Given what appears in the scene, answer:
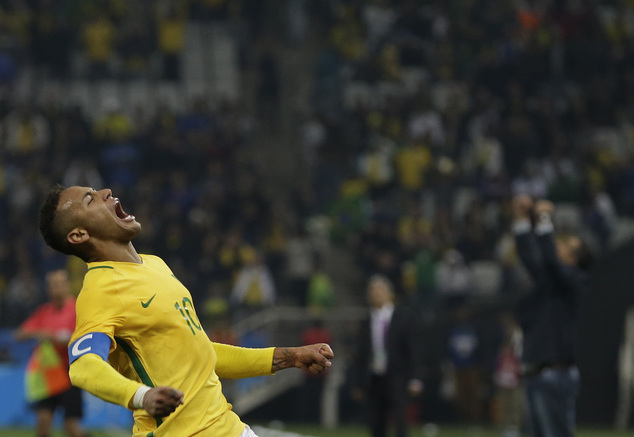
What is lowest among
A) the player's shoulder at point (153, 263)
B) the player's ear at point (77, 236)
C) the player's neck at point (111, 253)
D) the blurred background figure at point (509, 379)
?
the blurred background figure at point (509, 379)

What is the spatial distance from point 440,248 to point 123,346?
51.2ft

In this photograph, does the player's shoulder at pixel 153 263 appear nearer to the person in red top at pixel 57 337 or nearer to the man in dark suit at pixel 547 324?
the man in dark suit at pixel 547 324

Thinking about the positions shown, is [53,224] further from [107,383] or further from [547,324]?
[547,324]

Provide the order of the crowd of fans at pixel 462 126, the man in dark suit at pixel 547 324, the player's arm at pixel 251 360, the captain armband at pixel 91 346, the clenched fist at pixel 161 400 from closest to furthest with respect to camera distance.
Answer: the clenched fist at pixel 161 400, the captain armband at pixel 91 346, the player's arm at pixel 251 360, the man in dark suit at pixel 547 324, the crowd of fans at pixel 462 126

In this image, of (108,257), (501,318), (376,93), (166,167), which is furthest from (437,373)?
(108,257)

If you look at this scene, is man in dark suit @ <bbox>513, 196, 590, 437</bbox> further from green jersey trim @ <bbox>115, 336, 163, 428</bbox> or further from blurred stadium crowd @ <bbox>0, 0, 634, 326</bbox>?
blurred stadium crowd @ <bbox>0, 0, 634, 326</bbox>

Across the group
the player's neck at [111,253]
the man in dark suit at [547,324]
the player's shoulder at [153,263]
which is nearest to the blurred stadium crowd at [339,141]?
the man in dark suit at [547,324]

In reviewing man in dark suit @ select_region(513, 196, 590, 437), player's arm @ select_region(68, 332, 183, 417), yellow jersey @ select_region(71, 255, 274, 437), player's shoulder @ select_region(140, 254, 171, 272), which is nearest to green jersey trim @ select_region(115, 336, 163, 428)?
yellow jersey @ select_region(71, 255, 274, 437)

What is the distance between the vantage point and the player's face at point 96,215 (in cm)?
449

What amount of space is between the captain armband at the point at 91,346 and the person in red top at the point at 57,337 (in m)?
7.32

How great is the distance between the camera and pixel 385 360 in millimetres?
12859

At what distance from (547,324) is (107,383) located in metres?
4.79

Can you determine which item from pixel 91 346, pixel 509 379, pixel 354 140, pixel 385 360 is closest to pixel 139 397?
pixel 91 346

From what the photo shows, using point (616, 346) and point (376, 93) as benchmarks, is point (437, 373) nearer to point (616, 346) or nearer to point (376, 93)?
point (616, 346)
